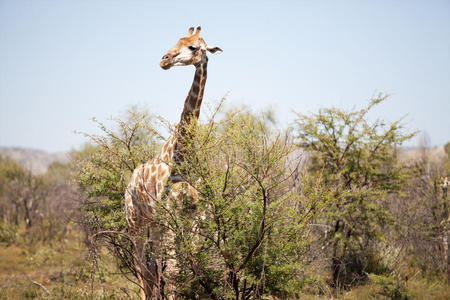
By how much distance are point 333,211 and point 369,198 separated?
0.89 metres

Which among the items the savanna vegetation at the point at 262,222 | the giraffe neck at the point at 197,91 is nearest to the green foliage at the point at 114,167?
the savanna vegetation at the point at 262,222

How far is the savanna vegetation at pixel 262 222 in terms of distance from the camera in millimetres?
4449

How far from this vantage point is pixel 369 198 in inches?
356

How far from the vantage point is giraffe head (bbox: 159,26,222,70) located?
511 centimetres

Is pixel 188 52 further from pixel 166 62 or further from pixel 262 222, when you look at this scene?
pixel 262 222

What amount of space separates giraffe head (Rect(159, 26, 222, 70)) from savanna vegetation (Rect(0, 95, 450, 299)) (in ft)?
2.84

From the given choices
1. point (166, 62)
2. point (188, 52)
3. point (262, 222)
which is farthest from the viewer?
point (188, 52)

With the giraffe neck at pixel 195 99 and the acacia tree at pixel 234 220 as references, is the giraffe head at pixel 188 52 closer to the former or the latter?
the giraffe neck at pixel 195 99

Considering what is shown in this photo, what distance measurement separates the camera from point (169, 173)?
5621 mm

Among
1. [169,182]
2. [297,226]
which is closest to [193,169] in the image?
[169,182]

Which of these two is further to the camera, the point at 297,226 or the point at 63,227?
the point at 63,227

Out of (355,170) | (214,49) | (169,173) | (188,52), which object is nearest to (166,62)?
(188,52)

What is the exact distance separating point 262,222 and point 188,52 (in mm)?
2559

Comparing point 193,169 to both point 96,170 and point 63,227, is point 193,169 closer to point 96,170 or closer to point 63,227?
point 96,170
